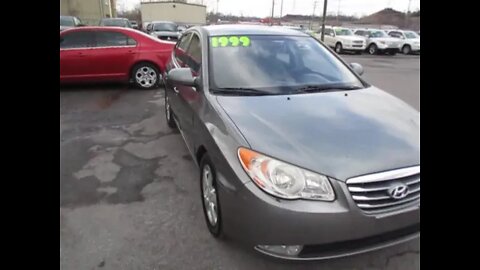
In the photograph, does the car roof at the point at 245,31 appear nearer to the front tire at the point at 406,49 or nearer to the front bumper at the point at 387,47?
the front bumper at the point at 387,47

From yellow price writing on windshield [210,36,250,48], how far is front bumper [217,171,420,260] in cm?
178

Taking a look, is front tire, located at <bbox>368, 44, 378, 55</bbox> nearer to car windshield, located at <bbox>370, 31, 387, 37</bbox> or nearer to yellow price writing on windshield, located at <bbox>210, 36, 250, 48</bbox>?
car windshield, located at <bbox>370, 31, 387, 37</bbox>

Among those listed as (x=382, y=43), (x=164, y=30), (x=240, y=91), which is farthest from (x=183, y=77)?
(x=382, y=43)

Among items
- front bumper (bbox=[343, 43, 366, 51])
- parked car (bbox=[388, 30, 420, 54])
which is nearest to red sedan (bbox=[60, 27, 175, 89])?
front bumper (bbox=[343, 43, 366, 51])

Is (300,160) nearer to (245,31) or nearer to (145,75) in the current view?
(245,31)

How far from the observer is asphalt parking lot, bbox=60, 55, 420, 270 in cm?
246

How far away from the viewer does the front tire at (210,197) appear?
2488mm
